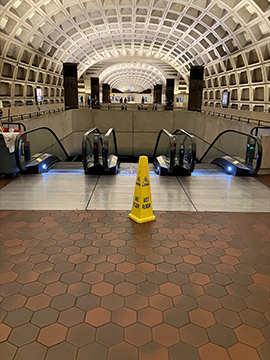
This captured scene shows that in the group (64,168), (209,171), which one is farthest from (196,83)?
(64,168)

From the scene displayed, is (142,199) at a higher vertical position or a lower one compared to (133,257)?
higher

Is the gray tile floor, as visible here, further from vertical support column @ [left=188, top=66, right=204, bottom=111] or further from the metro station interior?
vertical support column @ [left=188, top=66, right=204, bottom=111]

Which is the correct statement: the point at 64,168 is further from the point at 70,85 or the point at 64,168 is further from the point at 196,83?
the point at 196,83

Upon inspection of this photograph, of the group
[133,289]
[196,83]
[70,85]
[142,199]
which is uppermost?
[196,83]

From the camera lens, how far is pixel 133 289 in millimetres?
3428

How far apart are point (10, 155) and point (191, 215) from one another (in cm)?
514

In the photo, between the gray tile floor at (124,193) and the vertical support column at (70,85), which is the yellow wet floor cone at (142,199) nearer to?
the gray tile floor at (124,193)

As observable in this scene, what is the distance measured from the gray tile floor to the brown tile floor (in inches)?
28.7

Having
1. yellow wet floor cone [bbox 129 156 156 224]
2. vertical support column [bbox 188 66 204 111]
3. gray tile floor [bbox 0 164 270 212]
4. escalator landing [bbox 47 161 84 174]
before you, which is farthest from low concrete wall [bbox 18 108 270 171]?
yellow wet floor cone [bbox 129 156 156 224]

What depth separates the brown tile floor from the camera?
2.66 m

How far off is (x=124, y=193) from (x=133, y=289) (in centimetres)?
356

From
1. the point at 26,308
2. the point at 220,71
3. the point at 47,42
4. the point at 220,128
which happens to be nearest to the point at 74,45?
the point at 47,42

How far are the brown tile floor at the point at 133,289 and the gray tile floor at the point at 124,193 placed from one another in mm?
728

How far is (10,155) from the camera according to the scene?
7758 millimetres
